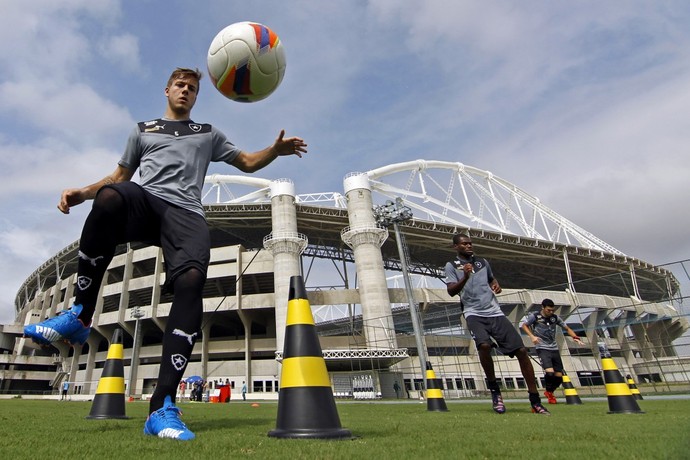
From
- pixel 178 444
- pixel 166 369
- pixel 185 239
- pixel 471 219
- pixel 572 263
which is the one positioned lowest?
pixel 178 444

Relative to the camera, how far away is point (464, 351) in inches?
1747

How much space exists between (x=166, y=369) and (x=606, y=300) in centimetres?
5286

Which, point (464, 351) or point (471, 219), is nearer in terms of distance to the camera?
point (464, 351)

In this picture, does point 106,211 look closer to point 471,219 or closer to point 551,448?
point 551,448

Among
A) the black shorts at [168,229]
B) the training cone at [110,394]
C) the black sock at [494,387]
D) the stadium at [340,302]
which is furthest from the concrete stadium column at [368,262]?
the black shorts at [168,229]

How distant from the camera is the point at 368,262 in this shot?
3672 centimetres

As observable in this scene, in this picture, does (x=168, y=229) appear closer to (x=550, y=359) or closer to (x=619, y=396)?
(x=619, y=396)

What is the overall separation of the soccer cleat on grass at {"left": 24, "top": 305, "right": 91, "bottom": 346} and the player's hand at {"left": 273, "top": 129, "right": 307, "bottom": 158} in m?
1.91

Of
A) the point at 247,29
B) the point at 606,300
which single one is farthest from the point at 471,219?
the point at 247,29

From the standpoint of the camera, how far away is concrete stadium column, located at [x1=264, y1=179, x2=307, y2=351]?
34747 millimetres

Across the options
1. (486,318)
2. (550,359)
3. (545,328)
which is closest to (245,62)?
(486,318)

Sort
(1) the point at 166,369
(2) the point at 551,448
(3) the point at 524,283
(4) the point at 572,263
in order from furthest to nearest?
(3) the point at 524,283, (4) the point at 572,263, (1) the point at 166,369, (2) the point at 551,448

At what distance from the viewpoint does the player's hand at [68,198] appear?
2.90 m

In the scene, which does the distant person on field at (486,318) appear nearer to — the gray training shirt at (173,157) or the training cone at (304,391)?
the training cone at (304,391)
